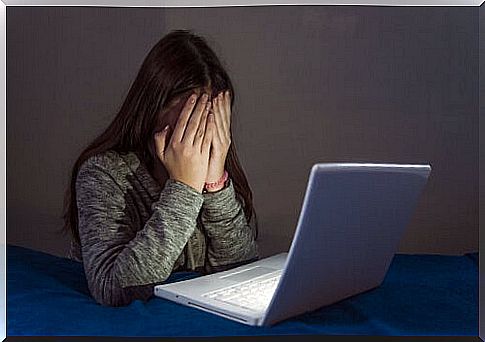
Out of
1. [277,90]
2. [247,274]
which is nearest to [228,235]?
[247,274]

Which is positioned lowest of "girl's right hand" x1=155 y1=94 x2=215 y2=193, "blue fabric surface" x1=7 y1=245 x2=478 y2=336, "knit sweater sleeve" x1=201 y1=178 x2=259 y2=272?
"blue fabric surface" x1=7 y1=245 x2=478 y2=336

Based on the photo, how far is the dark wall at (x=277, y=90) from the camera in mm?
2270

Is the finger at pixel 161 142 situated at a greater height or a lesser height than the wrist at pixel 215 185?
greater

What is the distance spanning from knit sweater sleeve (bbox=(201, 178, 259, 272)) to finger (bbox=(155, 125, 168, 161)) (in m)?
0.17

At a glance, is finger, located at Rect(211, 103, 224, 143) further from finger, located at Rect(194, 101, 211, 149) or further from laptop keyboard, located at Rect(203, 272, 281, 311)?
laptop keyboard, located at Rect(203, 272, 281, 311)

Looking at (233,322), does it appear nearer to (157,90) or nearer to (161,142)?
(161,142)

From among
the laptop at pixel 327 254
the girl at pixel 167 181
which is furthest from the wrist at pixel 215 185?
the laptop at pixel 327 254

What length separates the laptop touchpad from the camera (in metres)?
2.24

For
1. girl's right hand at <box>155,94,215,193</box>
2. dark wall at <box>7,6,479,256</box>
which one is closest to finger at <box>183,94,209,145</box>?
girl's right hand at <box>155,94,215,193</box>

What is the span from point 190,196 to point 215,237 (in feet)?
0.45

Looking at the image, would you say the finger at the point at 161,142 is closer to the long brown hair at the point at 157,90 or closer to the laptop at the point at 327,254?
the long brown hair at the point at 157,90

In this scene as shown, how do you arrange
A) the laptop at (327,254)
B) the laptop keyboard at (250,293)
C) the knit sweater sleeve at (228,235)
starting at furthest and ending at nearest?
the knit sweater sleeve at (228,235) < the laptop keyboard at (250,293) < the laptop at (327,254)

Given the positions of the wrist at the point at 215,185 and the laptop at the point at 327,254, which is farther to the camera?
the wrist at the point at 215,185

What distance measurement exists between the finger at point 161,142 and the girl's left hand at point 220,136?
0.44 feet
